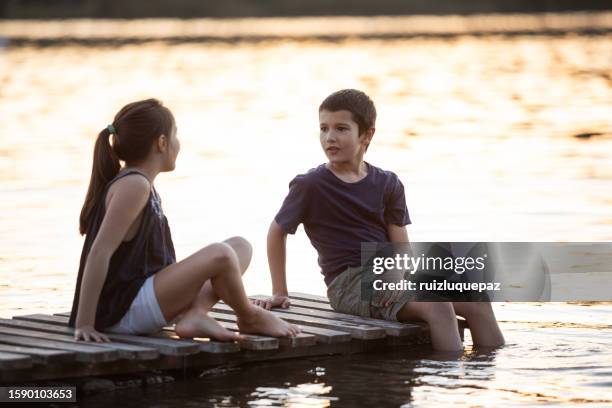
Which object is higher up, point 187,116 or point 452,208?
point 187,116

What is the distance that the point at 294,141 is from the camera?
18.0 metres

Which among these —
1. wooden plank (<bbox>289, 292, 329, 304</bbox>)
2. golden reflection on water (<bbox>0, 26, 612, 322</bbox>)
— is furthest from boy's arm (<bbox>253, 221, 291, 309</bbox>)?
golden reflection on water (<bbox>0, 26, 612, 322</bbox>)

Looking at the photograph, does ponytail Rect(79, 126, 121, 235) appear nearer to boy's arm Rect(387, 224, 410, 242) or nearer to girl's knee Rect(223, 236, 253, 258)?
girl's knee Rect(223, 236, 253, 258)

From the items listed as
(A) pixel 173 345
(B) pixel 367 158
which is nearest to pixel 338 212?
(A) pixel 173 345

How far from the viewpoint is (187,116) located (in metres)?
21.2

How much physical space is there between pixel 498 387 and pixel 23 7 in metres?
55.5

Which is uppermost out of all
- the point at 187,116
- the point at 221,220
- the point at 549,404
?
the point at 187,116

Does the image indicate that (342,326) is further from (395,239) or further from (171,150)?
(171,150)

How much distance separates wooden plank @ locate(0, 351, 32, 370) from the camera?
6207 mm

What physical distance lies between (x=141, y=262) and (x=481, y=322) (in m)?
1.84

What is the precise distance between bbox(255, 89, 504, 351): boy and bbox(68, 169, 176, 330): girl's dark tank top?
88 cm

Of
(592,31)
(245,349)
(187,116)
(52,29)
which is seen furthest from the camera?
(52,29)

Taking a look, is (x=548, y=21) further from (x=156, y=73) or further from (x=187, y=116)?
(x=187, y=116)

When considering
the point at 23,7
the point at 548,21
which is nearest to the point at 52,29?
the point at 23,7
